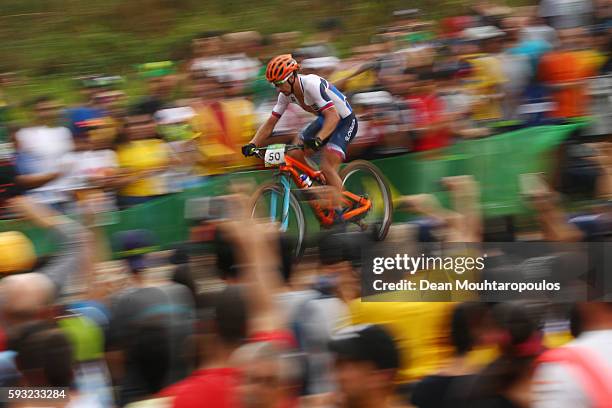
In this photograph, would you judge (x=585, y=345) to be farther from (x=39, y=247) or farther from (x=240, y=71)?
(x=240, y=71)

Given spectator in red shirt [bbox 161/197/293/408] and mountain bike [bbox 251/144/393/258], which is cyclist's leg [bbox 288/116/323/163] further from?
spectator in red shirt [bbox 161/197/293/408]

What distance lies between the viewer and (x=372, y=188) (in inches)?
396

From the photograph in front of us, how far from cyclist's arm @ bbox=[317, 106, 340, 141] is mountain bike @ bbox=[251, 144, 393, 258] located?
278mm

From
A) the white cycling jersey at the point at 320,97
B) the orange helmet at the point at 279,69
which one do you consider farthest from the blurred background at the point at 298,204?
the orange helmet at the point at 279,69

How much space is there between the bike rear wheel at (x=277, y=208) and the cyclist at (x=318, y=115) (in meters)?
0.39

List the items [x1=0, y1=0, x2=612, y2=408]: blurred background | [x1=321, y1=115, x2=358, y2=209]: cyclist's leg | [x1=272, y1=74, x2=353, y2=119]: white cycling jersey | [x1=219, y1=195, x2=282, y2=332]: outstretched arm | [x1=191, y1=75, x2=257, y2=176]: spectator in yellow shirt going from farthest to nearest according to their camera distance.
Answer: [x1=191, y1=75, x2=257, y2=176]: spectator in yellow shirt → [x1=321, y1=115, x2=358, y2=209]: cyclist's leg → [x1=272, y1=74, x2=353, y2=119]: white cycling jersey → [x1=219, y1=195, x2=282, y2=332]: outstretched arm → [x1=0, y1=0, x2=612, y2=408]: blurred background

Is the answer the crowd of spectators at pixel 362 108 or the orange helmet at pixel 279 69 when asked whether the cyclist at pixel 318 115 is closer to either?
the orange helmet at pixel 279 69

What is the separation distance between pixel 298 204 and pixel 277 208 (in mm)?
202

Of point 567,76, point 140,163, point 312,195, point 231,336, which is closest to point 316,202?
point 312,195

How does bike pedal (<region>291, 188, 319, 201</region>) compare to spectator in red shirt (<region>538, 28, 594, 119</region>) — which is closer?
spectator in red shirt (<region>538, 28, 594, 119</region>)

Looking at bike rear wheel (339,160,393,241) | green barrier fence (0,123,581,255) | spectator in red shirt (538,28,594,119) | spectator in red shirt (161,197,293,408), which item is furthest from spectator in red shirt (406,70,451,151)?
spectator in red shirt (161,197,293,408)

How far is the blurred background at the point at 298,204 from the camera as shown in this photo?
4312 millimetres

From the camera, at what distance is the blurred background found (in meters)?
4.31

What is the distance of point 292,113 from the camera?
1062cm
